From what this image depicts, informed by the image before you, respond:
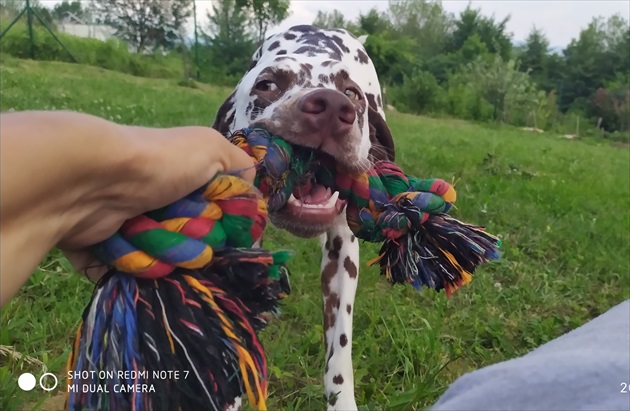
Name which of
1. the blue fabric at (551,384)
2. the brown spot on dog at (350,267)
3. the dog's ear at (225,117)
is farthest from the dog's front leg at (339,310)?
the blue fabric at (551,384)

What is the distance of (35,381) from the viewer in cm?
225

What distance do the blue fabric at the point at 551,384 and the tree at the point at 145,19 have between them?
31249mm

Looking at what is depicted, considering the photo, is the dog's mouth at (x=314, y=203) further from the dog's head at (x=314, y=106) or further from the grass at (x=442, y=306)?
the grass at (x=442, y=306)

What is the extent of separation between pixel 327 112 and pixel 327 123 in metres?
0.04

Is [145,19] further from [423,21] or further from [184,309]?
[184,309]

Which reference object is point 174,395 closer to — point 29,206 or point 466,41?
point 29,206

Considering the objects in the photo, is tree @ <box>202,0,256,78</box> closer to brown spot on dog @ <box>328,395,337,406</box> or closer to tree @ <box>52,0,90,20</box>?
tree @ <box>52,0,90,20</box>

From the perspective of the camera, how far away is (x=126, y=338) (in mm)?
1071

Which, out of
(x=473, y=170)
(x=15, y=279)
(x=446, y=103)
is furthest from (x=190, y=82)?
(x=15, y=279)

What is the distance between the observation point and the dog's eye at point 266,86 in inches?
107

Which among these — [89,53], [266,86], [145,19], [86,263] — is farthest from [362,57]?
[145,19]

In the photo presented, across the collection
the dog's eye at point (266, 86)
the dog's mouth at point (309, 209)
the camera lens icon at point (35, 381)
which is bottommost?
the camera lens icon at point (35, 381)

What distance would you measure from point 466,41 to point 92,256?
43404 mm

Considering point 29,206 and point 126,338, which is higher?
point 29,206
